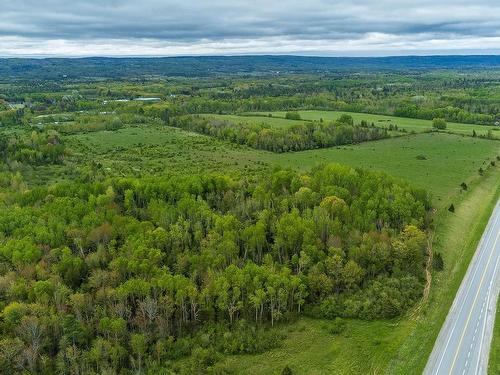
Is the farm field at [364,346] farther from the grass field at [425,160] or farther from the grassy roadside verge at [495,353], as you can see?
the grass field at [425,160]

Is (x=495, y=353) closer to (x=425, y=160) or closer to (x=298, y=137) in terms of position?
(x=425, y=160)

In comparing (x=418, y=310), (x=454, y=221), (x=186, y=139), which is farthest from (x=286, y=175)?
(x=186, y=139)

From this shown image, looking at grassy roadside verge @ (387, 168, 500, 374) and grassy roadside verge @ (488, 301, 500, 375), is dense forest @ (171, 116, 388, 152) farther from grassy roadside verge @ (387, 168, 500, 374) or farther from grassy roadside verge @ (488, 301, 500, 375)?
grassy roadside verge @ (488, 301, 500, 375)

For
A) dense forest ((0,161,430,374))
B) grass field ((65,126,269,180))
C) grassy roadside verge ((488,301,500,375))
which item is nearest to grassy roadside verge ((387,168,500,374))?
dense forest ((0,161,430,374))

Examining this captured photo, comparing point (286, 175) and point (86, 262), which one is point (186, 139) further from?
point (86, 262)

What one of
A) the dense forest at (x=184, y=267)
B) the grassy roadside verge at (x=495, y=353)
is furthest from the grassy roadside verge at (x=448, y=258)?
the grassy roadside verge at (x=495, y=353)

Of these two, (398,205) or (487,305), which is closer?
(487,305)
